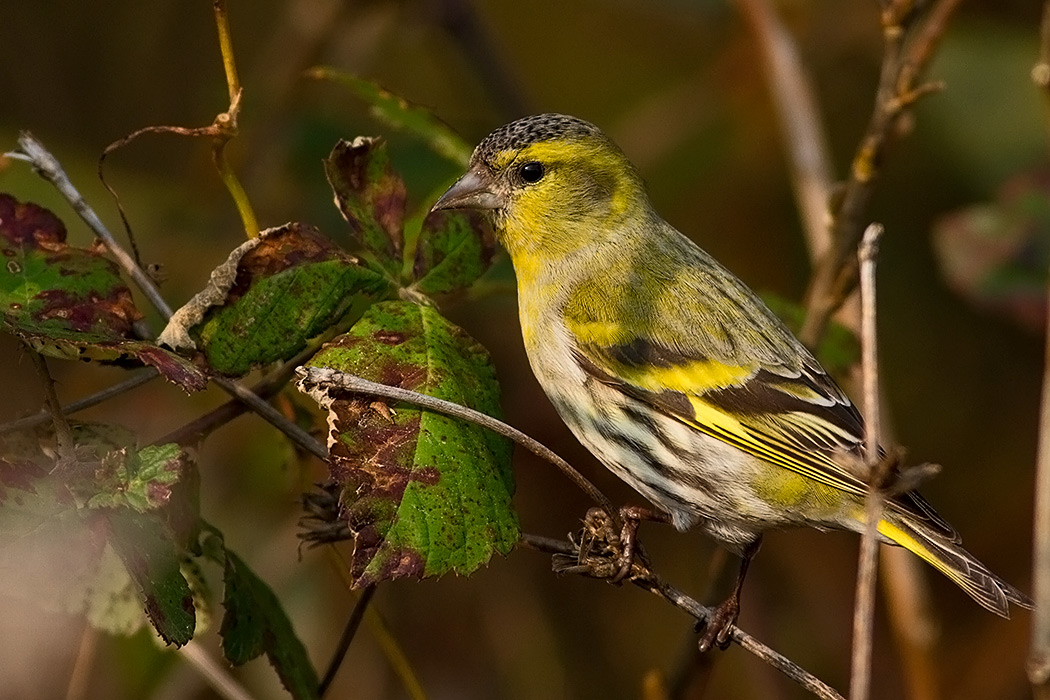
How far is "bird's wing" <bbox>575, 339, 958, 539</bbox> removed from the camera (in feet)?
7.75

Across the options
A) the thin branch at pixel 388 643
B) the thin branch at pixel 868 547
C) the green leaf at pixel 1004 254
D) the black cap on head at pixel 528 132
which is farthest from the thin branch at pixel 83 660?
the green leaf at pixel 1004 254

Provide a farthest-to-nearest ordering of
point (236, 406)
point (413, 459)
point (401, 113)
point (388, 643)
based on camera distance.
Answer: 1. point (401, 113)
2. point (388, 643)
3. point (236, 406)
4. point (413, 459)

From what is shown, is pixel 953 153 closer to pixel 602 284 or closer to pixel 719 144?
pixel 719 144

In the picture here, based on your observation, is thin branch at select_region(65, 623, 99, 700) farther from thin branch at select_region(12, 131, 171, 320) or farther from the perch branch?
the perch branch

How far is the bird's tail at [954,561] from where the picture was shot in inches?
83.5

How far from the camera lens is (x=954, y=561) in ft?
7.25

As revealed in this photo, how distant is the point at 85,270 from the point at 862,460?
4.61 feet

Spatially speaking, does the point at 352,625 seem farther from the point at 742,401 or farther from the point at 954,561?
the point at 954,561

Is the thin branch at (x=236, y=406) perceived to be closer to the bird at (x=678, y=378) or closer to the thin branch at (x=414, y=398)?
the thin branch at (x=414, y=398)

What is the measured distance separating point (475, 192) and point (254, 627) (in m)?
1.13

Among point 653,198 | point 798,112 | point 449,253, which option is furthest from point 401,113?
point 653,198

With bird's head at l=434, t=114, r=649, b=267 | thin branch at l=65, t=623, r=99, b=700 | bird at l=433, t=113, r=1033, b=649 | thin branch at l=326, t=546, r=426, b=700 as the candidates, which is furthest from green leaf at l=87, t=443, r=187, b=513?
bird's head at l=434, t=114, r=649, b=267

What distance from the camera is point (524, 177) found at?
274 centimetres

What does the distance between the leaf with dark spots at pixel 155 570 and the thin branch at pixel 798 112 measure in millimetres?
2071
